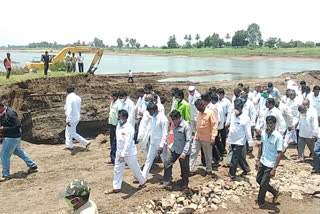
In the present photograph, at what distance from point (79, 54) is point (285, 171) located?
17913mm

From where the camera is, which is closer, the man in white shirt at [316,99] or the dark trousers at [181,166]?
the dark trousers at [181,166]

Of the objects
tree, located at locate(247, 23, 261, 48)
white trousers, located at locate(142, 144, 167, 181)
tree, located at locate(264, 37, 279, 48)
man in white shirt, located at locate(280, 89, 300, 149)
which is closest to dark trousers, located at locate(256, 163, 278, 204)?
white trousers, located at locate(142, 144, 167, 181)

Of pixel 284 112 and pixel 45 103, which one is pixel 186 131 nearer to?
pixel 284 112

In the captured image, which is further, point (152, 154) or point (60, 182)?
point (60, 182)

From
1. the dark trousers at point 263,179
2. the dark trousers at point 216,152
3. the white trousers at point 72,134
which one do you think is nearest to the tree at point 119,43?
the white trousers at point 72,134

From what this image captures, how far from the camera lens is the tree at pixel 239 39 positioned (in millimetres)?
98331

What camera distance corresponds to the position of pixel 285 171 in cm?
823

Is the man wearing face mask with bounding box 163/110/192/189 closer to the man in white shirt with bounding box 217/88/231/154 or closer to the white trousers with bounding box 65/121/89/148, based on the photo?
the man in white shirt with bounding box 217/88/231/154

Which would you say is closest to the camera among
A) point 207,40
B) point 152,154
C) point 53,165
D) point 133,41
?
point 152,154

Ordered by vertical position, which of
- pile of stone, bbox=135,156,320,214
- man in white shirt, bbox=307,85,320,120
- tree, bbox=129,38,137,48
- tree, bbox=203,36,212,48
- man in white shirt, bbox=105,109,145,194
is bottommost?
pile of stone, bbox=135,156,320,214

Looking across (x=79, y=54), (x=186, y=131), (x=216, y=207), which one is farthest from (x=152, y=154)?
(x=79, y=54)

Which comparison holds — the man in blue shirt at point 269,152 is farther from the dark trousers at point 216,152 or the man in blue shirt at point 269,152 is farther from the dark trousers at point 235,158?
the dark trousers at point 216,152

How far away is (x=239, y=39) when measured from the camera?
323 ft

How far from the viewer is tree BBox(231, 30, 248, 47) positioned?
98331 mm
